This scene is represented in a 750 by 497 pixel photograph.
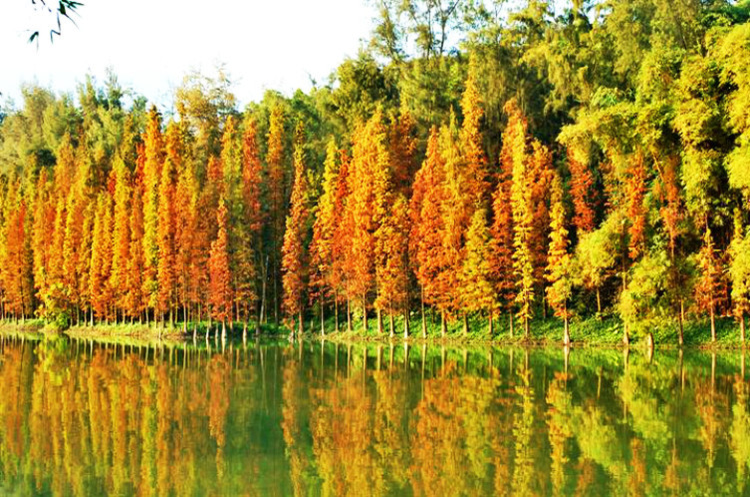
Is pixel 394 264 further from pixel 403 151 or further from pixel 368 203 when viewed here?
pixel 403 151

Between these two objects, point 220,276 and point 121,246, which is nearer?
point 220,276

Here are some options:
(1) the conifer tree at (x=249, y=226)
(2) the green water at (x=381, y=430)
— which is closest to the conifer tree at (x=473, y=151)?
(1) the conifer tree at (x=249, y=226)

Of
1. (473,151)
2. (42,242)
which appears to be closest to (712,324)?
(473,151)

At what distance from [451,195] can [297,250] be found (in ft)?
36.7

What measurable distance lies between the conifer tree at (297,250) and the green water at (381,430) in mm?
20319

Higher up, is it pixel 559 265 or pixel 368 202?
pixel 368 202

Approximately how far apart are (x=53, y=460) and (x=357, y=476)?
16.6 feet

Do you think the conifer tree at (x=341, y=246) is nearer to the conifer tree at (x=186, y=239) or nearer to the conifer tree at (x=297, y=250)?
the conifer tree at (x=297, y=250)

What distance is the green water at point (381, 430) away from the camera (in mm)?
11672

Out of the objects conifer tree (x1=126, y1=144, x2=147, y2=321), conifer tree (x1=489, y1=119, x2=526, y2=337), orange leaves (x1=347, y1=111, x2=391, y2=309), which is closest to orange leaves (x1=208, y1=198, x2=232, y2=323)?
conifer tree (x1=126, y1=144, x2=147, y2=321)

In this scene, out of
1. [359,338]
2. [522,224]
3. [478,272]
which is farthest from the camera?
[359,338]

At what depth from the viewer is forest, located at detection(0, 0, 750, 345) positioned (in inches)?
1316

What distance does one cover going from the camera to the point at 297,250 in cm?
4903

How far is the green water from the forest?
29.2 ft
